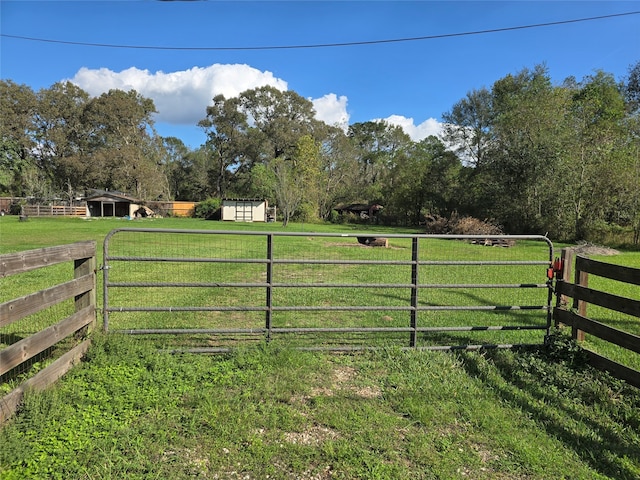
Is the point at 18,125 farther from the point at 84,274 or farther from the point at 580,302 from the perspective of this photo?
the point at 580,302

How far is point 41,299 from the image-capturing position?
3420 mm

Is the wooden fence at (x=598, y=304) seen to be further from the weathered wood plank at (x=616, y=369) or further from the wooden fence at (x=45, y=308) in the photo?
the wooden fence at (x=45, y=308)

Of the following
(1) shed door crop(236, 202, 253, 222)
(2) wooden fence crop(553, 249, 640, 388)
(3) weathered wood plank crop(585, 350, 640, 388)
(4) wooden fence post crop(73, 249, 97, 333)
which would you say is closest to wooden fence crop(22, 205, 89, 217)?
(1) shed door crop(236, 202, 253, 222)

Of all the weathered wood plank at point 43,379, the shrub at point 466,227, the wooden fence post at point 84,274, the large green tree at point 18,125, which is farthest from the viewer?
the large green tree at point 18,125

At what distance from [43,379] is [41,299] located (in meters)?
0.65

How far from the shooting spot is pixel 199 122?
217 feet

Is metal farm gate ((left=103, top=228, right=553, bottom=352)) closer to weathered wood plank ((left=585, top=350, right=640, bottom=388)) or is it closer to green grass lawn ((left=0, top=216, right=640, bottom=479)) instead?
green grass lawn ((left=0, top=216, right=640, bottom=479))

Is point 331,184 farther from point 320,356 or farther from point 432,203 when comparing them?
point 320,356

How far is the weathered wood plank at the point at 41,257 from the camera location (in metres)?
3.11

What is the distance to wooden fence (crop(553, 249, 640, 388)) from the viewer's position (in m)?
3.88

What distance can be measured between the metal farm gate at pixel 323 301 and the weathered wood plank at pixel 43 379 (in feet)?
1.71

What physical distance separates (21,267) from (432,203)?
46966 millimetres

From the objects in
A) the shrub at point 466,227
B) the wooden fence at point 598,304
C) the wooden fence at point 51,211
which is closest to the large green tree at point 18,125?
the wooden fence at point 51,211

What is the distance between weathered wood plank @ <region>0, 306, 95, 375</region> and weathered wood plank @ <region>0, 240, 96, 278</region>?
1.76 ft
